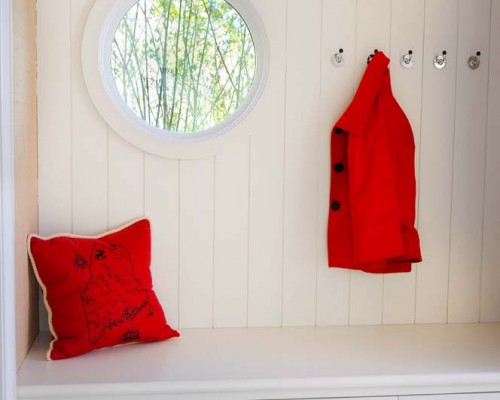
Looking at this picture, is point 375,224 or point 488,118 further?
point 488,118

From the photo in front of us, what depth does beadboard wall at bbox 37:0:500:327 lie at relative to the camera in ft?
6.93

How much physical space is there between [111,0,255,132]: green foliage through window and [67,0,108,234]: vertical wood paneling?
0.13m

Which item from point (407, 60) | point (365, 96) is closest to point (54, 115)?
point (365, 96)

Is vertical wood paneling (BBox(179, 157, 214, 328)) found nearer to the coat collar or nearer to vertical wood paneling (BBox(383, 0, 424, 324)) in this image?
the coat collar

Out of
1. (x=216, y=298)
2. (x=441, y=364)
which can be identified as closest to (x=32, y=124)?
(x=216, y=298)

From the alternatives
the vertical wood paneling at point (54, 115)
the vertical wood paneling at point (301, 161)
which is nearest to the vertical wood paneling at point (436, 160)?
the vertical wood paneling at point (301, 161)

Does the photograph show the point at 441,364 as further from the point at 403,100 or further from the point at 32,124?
the point at 32,124

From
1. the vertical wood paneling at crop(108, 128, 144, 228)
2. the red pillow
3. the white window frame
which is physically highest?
the white window frame

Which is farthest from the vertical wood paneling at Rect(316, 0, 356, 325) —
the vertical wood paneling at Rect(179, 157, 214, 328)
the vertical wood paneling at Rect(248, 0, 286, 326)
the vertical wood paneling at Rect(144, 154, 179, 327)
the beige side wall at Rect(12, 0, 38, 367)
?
the beige side wall at Rect(12, 0, 38, 367)

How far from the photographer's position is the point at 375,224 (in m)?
2.11

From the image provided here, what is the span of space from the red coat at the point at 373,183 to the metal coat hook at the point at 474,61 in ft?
1.09

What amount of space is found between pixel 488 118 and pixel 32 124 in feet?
5.33

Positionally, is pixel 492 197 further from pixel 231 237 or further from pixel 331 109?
pixel 231 237

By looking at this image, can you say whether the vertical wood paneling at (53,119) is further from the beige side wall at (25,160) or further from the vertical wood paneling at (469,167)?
the vertical wood paneling at (469,167)
